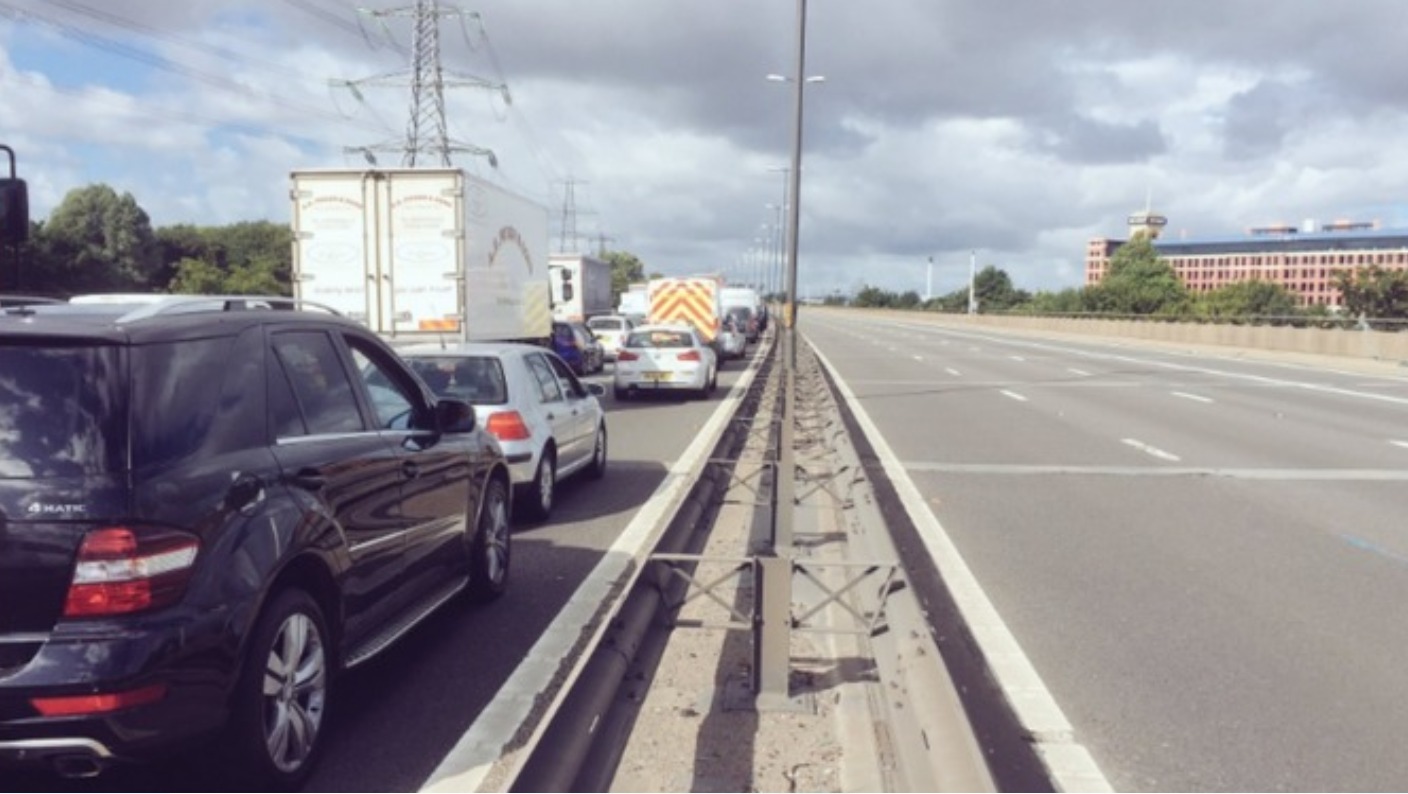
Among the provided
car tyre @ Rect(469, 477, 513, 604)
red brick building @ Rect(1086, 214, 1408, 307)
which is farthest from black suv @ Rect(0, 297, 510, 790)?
red brick building @ Rect(1086, 214, 1408, 307)

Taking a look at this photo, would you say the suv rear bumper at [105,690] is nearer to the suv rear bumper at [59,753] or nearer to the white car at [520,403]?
the suv rear bumper at [59,753]

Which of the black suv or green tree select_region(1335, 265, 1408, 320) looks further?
green tree select_region(1335, 265, 1408, 320)

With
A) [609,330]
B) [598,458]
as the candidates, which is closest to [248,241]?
[609,330]

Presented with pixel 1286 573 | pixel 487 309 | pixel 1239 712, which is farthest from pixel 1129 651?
pixel 487 309

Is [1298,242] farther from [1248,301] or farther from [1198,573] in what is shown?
[1198,573]

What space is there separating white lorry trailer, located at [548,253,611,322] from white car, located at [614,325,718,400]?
49.5 feet

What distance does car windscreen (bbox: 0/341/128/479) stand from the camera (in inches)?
143

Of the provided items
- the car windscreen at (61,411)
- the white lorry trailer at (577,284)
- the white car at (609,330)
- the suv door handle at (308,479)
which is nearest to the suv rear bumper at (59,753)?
the car windscreen at (61,411)

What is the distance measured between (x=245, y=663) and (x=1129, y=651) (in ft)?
14.2

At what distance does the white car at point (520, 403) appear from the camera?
9508 millimetres

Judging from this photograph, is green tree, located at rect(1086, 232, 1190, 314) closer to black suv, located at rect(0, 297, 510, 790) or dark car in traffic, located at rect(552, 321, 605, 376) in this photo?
dark car in traffic, located at rect(552, 321, 605, 376)

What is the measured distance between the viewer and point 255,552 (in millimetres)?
3969

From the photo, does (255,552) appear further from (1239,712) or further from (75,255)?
(75,255)

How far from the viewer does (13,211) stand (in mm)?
9469
